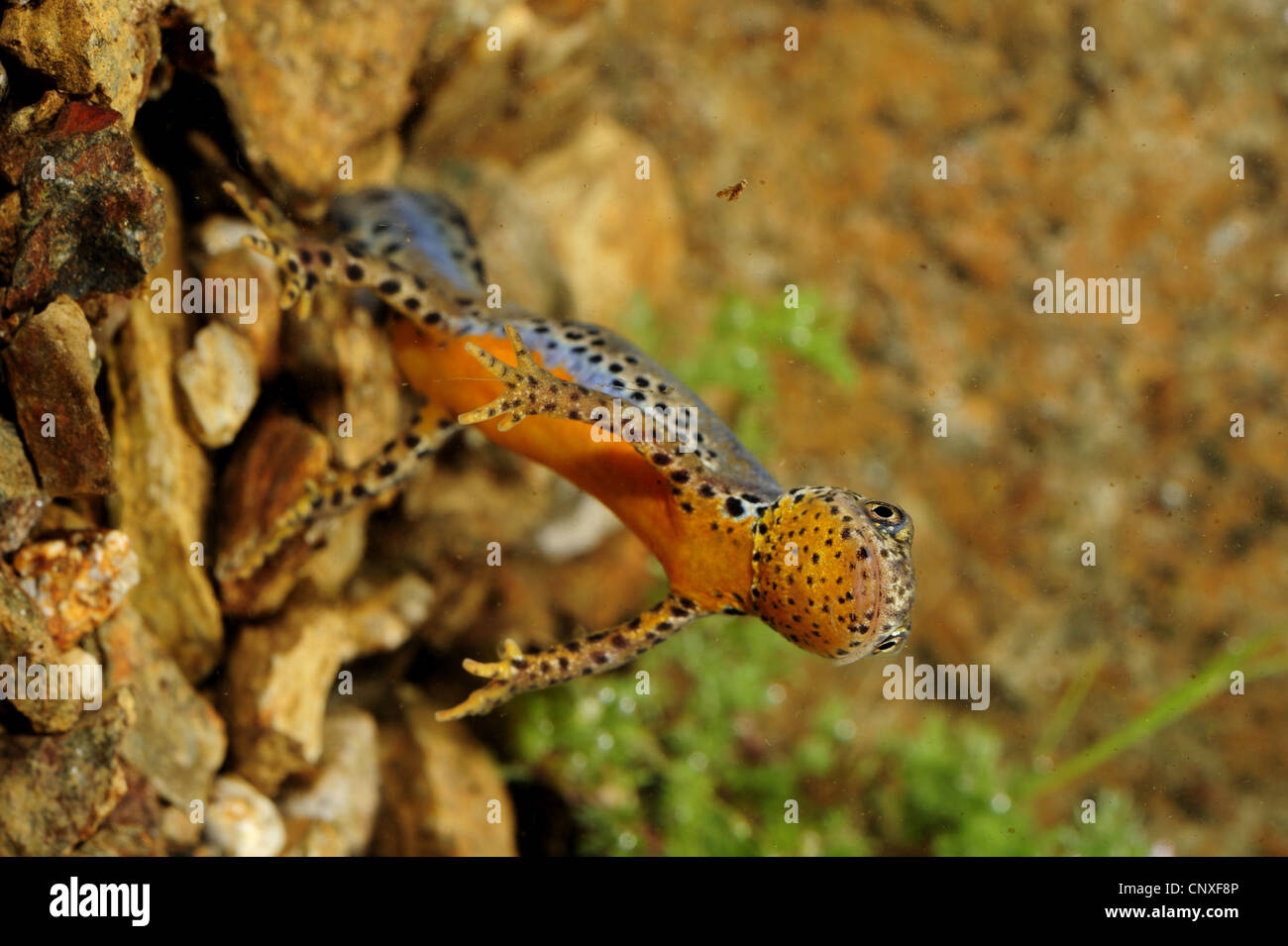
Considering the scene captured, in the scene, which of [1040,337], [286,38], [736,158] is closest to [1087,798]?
[1040,337]

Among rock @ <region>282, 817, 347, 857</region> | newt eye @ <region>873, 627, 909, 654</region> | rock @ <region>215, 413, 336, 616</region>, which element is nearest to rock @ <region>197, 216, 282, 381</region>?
rock @ <region>215, 413, 336, 616</region>

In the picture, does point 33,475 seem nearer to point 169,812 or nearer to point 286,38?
point 169,812

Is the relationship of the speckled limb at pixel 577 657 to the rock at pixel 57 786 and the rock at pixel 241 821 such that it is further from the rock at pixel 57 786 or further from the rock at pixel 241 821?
the rock at pixel 57 786

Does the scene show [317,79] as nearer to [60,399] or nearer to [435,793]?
[60,399]

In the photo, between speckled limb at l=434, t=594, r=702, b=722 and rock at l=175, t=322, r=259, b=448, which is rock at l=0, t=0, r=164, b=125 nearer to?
rock at l=175, t=322, r=259, b=448
